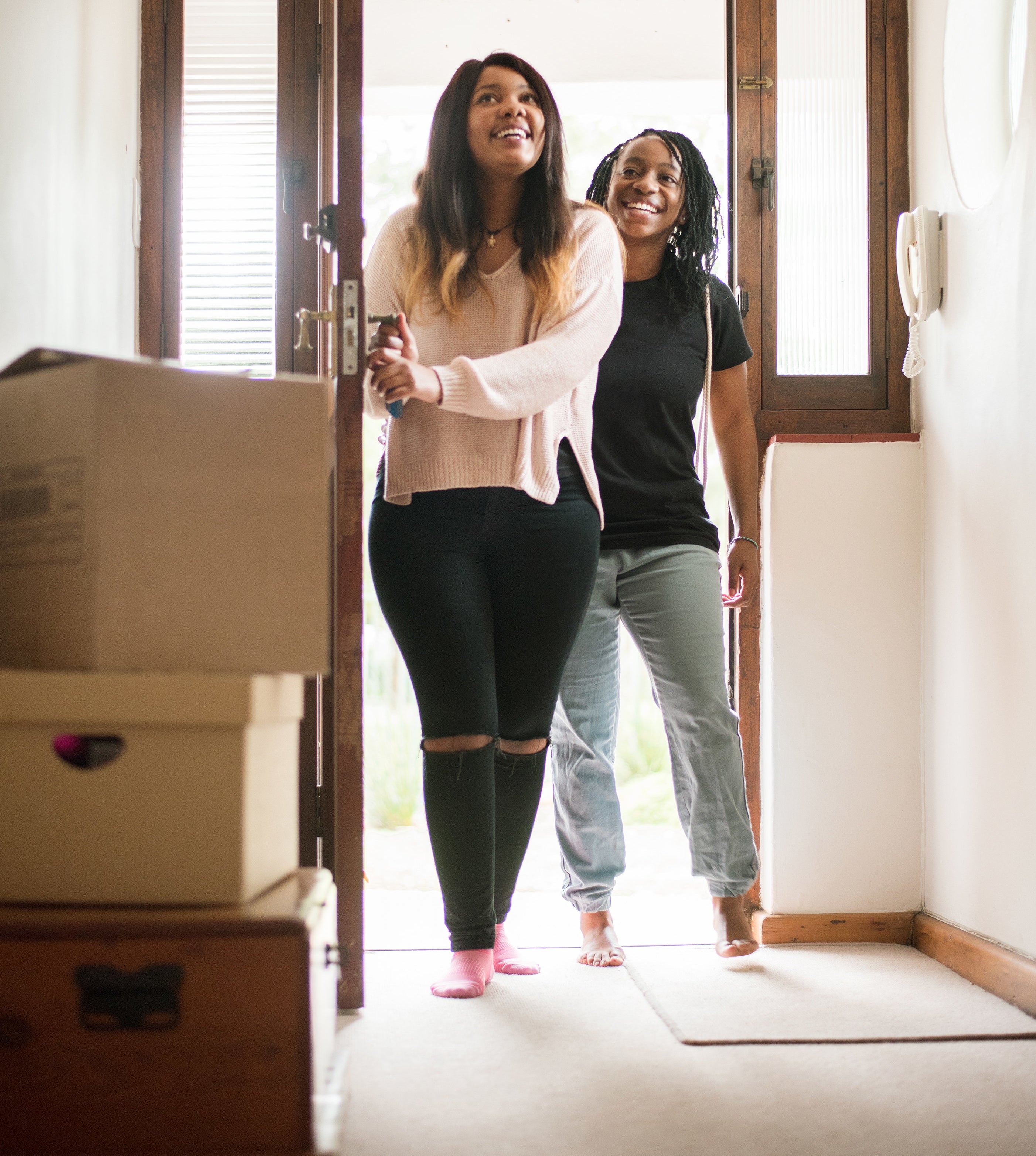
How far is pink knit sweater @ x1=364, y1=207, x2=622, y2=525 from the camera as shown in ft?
5.04

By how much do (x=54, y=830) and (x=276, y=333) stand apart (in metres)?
1.22

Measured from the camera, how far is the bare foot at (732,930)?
1.88 m

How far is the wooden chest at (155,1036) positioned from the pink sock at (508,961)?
33.8 inches

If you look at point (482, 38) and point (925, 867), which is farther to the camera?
point (482, 38)

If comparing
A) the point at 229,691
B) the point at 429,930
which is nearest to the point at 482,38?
the point at 429,930

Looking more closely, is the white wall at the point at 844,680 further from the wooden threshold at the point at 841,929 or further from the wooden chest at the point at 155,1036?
the wooden chest at the point at 155,1036

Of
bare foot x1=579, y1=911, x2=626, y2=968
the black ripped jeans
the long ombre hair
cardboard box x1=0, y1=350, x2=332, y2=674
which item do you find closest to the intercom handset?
the long ombre hair

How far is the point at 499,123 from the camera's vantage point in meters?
1.64

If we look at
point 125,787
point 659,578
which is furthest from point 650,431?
point 125,787

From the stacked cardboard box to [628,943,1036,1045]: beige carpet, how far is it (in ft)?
2.34

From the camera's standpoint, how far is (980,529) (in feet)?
6.02

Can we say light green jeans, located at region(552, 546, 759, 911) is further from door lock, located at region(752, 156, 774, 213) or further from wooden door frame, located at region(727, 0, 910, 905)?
door lock, located at region(752, 156, 774, 213)

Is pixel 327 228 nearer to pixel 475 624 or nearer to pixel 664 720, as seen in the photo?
pixel 475 624

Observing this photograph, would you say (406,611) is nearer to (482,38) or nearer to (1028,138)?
(1028,138)
